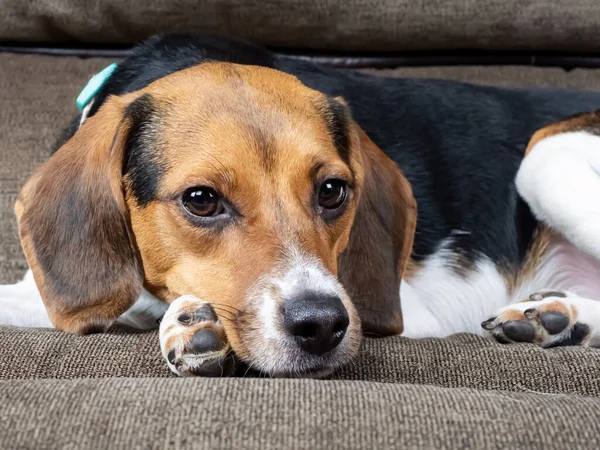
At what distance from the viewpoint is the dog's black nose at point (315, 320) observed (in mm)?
1545

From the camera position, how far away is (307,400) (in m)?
1.32

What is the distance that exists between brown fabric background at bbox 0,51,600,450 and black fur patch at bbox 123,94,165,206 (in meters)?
0.41

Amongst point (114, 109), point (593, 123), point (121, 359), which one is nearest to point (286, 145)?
point (114, 109)

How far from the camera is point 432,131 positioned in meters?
2.74

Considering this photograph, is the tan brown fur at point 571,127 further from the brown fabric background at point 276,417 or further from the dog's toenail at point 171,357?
the dog's toenail at point 171,357

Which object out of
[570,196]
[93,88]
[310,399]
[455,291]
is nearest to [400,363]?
[310,399]

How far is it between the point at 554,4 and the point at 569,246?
4.20 ft

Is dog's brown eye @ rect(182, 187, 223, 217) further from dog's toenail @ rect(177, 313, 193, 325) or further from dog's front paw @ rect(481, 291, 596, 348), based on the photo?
dog's front paw @ rect(481, 291, 596, 348)

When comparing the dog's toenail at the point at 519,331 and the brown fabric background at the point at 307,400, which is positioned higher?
the brown fabric background at the point at 307,400

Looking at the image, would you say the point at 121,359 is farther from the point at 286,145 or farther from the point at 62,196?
the point at 286,145

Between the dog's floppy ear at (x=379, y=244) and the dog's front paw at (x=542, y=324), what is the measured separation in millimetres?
296

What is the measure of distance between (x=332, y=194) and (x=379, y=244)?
30 cm

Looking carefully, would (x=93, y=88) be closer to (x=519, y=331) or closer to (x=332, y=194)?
(x=332, y=194)

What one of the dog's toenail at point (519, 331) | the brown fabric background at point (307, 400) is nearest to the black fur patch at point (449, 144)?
the dog's toenail at point (519, 331)
